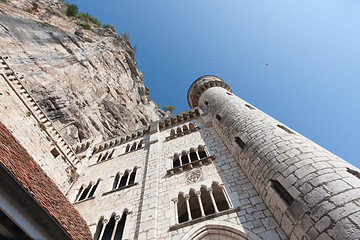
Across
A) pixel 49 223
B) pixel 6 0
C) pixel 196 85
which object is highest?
pixel 6 0

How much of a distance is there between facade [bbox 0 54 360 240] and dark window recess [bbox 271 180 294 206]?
0.10 ft

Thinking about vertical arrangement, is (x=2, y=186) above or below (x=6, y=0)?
below

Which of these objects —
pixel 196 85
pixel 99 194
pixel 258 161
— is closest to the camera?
pixel 258 161

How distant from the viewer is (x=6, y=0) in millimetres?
26922

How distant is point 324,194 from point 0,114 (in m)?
14.1

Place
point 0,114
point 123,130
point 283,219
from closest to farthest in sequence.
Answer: point 283,219, point 0,114, point 123,130

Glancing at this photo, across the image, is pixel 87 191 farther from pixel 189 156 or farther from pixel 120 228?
pixel 189 156

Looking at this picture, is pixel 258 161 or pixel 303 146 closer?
pixel 303 146

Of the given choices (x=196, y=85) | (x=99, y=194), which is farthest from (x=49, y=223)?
(x=196, y=85)

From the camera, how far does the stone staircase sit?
11.3 meters

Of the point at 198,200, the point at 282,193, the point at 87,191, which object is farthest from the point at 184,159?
the point at 87,191

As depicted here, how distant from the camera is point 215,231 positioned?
6.29m

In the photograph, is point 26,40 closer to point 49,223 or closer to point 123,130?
point 123,130

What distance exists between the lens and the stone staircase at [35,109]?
1128 cm
